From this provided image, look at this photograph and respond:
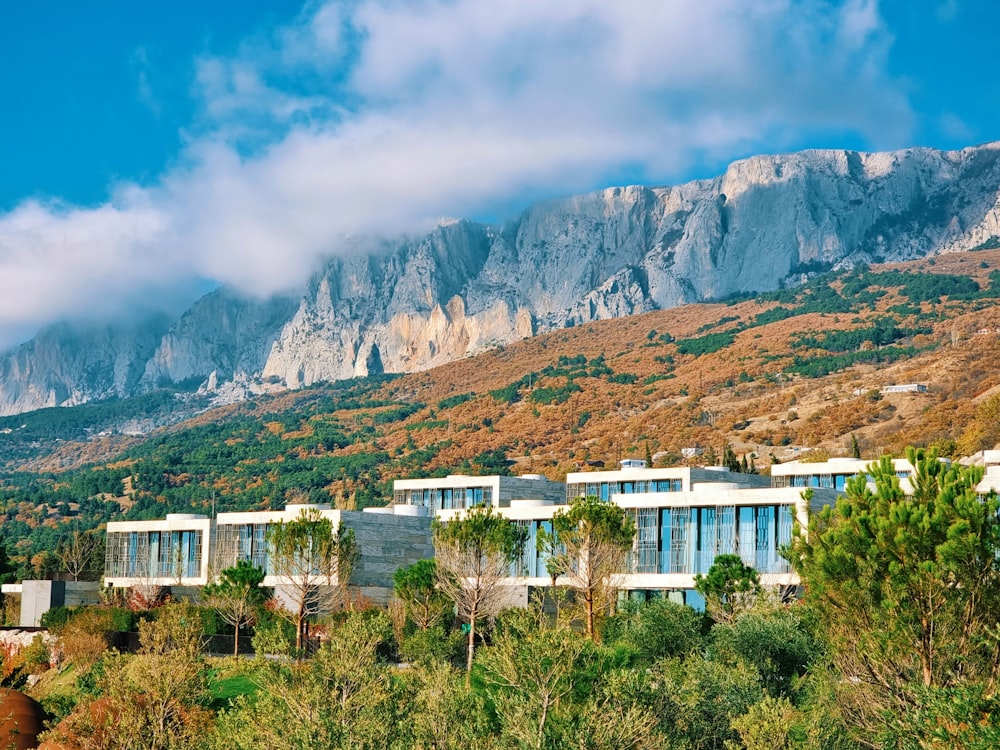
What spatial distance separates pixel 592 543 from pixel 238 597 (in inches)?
764

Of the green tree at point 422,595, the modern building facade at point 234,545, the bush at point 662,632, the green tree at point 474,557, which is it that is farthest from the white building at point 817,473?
the bush at point 662,632

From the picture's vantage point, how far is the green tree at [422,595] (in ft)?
193

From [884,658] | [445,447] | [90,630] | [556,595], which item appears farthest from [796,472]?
[445,447]

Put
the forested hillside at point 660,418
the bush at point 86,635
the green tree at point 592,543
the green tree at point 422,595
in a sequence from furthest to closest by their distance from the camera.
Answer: the forested hillside at point 660,418 → the bush at point 86,635 → the green tree at point 422,595 → the green tree at point 592,543

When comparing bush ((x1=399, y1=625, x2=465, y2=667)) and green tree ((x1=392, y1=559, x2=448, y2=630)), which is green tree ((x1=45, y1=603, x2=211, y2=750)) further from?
green tree ((x1=392, y1=559, x2=448, y2=630))

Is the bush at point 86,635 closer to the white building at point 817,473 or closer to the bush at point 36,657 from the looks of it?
the bush at point 36,657

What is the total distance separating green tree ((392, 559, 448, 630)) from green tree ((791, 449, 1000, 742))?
2887 cm

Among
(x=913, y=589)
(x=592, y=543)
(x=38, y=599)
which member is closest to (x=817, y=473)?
(x=592, y=543)

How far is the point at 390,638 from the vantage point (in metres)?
58.3

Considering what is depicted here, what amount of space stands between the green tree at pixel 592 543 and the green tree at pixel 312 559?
12.9m

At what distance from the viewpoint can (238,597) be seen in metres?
63.2

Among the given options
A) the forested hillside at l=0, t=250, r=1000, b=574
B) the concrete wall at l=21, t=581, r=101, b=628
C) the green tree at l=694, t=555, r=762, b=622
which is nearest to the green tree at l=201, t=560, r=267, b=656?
the concrete wall at l=21, t=581, r=101, b=628

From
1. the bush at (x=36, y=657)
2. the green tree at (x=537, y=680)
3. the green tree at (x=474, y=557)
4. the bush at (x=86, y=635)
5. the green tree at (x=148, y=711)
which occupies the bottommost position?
the bush at (x=36, y=657)

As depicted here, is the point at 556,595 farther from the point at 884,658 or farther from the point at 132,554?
the point at 132,554
